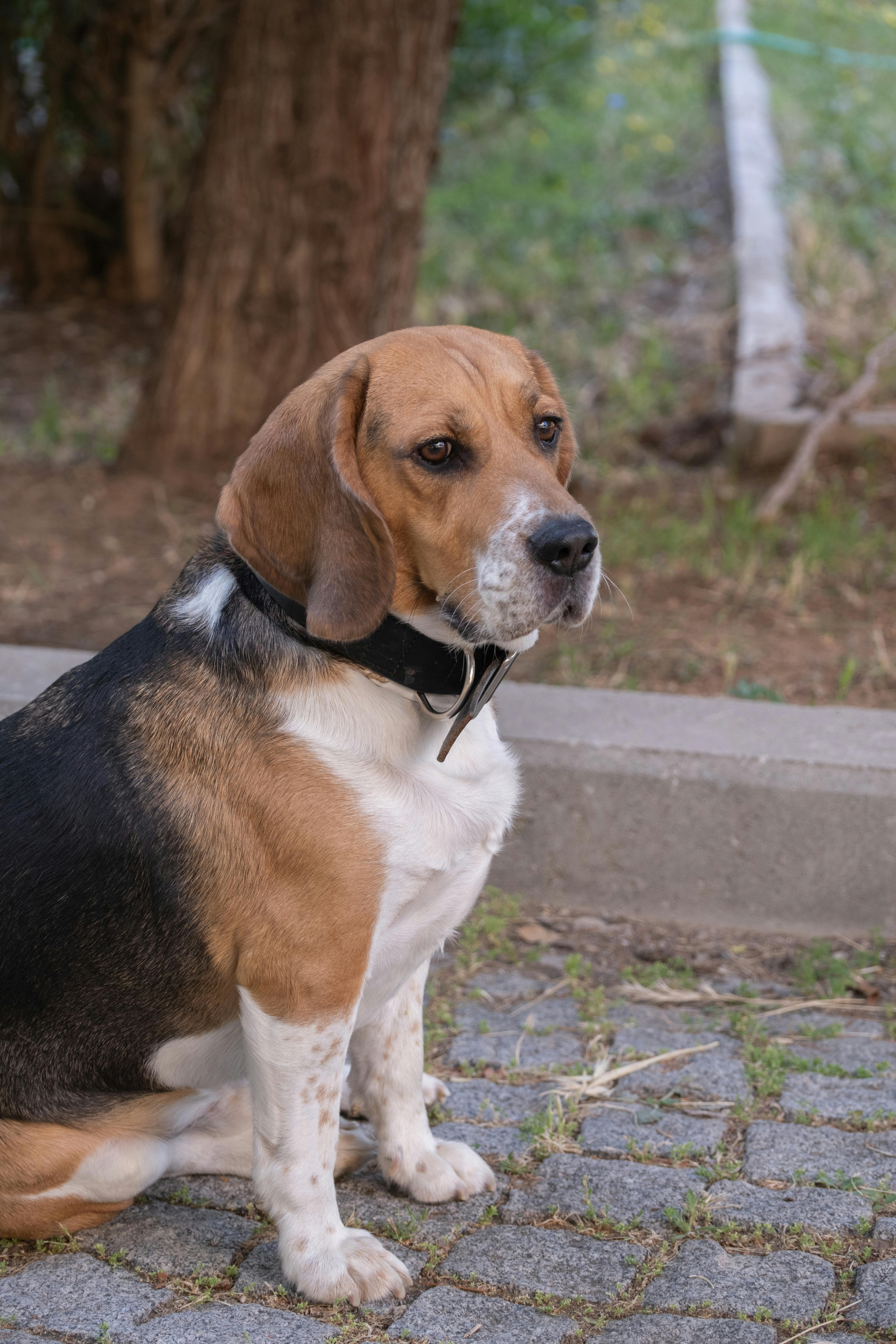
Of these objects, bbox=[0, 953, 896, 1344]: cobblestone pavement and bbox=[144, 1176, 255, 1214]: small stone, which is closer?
bbox=[0, 953, 896, 1344]: cobblestone pavement

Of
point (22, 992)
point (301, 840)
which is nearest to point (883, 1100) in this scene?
point (301, 840)

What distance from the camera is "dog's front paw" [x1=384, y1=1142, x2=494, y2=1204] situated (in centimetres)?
271

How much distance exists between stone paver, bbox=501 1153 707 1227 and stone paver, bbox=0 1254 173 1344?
2.38ft

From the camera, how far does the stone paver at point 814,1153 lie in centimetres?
273

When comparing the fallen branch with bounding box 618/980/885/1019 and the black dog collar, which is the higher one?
the black dog collar

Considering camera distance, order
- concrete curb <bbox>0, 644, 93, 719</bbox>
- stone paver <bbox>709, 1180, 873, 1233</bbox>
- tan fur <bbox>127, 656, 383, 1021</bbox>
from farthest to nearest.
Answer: concrete curb <bbox>0, 644, 93, 719</bbox>
stone paver <bbox>709, 1180, 873, 1233</bbox>
tan fur <bbox>127, 656, 383, 1021</bbox>

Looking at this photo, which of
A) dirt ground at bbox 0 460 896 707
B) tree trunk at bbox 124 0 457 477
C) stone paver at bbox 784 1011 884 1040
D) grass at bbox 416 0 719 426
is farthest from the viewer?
grass at bbox 416 0 719 426

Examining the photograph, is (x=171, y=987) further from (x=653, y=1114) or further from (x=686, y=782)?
(x=686, y=782)

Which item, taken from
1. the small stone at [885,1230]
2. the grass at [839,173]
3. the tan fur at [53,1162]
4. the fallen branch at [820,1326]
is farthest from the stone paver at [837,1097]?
the grass at [839,173]

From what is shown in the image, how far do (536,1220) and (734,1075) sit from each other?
0.70 meters

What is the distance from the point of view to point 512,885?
13.0 ft

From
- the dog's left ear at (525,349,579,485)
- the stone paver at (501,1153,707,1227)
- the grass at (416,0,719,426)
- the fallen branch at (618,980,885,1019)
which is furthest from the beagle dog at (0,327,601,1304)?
the grass at (416,0,719,426)

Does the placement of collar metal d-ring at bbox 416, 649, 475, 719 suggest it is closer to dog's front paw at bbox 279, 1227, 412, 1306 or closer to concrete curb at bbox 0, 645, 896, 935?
dog's front paw at bbox 279, 1227, 412, 1306

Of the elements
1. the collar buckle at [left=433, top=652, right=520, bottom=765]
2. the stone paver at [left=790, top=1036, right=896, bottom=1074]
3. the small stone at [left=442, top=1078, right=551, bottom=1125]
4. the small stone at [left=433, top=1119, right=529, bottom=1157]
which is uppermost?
the collar buckle at [left=433, top=652, right=520, bottom=765]
